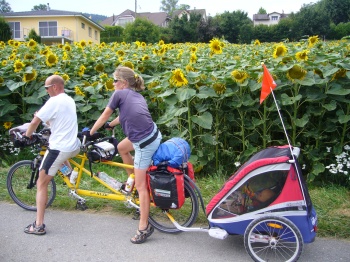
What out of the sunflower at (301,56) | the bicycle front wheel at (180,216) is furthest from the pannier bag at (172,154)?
the sunflower at (301,56)

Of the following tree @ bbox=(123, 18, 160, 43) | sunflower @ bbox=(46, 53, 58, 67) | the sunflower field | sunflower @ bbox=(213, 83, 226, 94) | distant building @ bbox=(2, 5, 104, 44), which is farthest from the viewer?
distant building @ bbox=(2, 5, 104, 44)

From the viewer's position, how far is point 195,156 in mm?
5820

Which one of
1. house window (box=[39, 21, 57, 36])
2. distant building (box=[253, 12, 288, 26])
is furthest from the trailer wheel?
distant building (box=[253, 12, 288, 26])

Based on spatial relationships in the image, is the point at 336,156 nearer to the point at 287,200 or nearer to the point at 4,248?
the point at 287,200

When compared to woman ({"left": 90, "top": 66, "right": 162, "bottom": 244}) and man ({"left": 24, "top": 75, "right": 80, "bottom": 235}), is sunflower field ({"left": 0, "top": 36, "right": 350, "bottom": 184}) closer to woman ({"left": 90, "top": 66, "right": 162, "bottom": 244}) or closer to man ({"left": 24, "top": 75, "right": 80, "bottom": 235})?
woman ({"left": 90, "top": 66, "right": 162, "bottom": 244})

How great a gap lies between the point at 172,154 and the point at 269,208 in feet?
3.52

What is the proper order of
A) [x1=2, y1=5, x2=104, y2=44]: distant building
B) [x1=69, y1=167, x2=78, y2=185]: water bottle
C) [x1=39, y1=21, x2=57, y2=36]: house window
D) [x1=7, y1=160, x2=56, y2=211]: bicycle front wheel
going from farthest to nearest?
[x1=39, y1=21, x2=57, y2=36]: house window < [x1=2, y1=5, x2=104, y2=44]: distant building < [x1=7, y1=160, x2=56, y2=211]: bicycle front wheel < [x1=69, y1=167, x2=78, y2=185]: water bottle

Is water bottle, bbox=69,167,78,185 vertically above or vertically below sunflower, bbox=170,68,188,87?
below

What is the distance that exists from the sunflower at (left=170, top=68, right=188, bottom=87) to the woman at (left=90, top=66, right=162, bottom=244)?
1.17m

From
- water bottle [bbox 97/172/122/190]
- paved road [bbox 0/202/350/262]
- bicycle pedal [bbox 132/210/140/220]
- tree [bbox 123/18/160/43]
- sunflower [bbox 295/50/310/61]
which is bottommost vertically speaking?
paved road [bbox 0/202/350/262]

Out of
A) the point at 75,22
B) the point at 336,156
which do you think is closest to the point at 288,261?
the point at 336,156

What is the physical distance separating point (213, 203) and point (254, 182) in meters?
0.45

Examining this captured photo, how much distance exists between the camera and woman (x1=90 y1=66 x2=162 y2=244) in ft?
13.4

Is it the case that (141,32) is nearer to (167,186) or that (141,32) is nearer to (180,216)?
(180,216)
